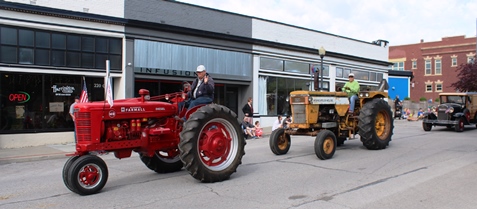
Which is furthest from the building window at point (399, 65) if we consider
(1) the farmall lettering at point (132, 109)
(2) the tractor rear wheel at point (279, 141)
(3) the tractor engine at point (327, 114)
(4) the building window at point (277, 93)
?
(1) the farmall lettering at point (132, 109)

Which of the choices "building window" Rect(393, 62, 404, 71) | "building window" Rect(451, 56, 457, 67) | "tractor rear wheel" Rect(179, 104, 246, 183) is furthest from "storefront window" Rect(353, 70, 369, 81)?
"building window" Rect(393, 62, 404, 71)

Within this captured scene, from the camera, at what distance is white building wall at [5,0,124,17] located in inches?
537

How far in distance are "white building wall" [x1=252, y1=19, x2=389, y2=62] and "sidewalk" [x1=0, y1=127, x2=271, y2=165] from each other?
1127cm

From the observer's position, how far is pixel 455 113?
18203 millimetres

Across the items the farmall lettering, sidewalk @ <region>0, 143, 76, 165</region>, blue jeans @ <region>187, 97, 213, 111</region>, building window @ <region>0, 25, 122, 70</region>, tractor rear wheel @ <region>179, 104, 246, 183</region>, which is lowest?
sidewalk @ <region>0, 143, 76, 165</region>

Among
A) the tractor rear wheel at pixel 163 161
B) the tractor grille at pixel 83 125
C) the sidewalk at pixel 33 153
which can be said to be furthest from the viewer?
the sidewalk at pixel 33 153

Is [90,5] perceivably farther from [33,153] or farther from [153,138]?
[153,138]

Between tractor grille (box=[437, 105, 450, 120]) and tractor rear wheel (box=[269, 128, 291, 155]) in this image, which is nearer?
tractor rear wheel (box=[269, 128, 291, 155])

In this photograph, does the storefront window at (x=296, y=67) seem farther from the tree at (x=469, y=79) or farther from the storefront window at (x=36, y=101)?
the tree at (x=469, y=79)

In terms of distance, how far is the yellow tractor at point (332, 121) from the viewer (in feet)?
32.3

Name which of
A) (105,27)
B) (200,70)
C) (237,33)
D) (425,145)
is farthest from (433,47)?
(200,70)

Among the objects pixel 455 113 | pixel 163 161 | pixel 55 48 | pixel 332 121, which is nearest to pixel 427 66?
pixel 455 113

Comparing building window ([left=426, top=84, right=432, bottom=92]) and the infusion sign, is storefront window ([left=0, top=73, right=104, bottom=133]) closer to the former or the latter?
the infusion sign

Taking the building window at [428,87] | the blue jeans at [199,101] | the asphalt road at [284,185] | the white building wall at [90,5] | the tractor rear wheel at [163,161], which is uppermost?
the white building wall at [90,5]
